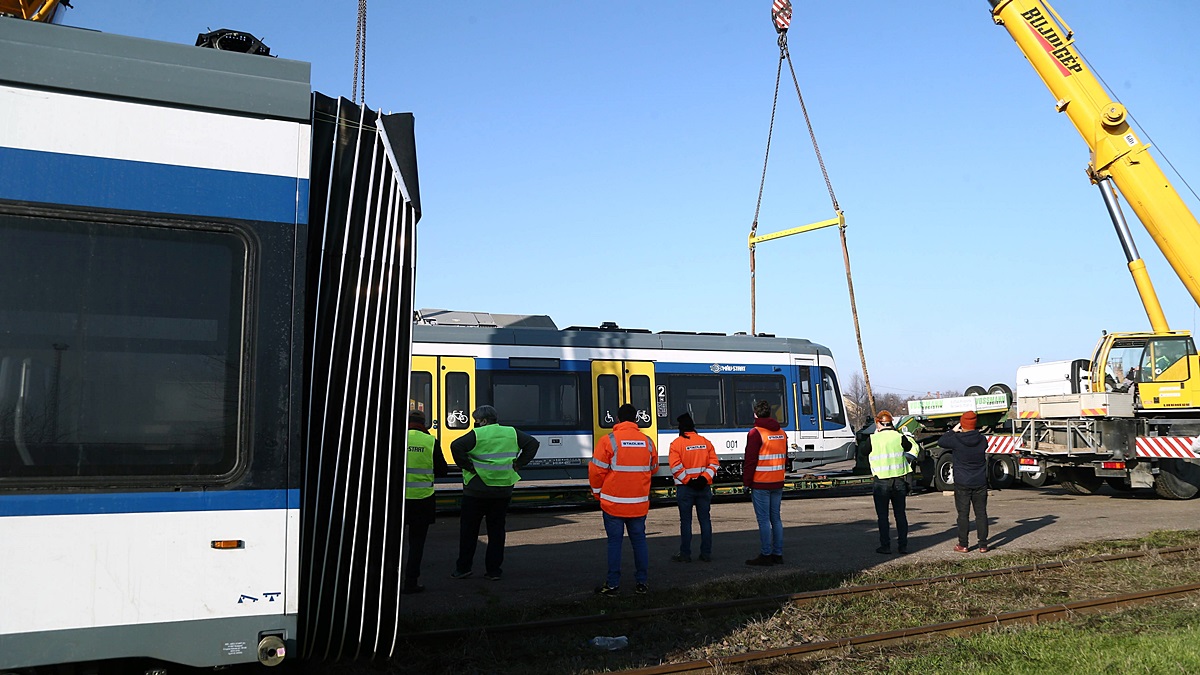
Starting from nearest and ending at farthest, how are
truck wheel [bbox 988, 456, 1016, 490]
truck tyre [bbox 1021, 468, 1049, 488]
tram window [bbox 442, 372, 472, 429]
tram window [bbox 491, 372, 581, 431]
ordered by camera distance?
tram window [bbox 442, 372, 472, 429]
tram window [bbox 491, 372, 581, 431]
truck tyre [bbox 1021, 468, 1049, 488]
truck wheel [bbox 988, 456, 1016, 490]

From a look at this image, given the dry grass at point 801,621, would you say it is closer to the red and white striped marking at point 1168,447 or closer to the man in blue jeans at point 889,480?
the man in blue jeans at point 889,480

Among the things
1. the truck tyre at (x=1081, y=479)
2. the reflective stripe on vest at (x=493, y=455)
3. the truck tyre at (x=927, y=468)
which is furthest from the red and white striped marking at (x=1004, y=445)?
the reflective stripe on vest at (x=493, y=455)

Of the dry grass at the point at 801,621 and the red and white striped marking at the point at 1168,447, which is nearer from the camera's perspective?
the dry grass at the point at 801,621

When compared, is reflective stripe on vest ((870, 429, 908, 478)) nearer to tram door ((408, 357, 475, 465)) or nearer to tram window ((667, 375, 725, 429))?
tram window ((667, 375, 725, 429))

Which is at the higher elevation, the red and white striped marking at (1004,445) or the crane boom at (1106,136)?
the crane boom at (1106,136)

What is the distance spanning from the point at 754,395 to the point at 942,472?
5098 millimetres

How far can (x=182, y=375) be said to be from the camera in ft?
13.4

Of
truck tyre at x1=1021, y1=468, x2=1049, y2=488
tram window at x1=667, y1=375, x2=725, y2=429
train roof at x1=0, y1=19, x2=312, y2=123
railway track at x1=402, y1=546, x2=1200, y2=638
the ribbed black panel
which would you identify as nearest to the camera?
train roof at x1=0, y1=19, x2=312, y2=123

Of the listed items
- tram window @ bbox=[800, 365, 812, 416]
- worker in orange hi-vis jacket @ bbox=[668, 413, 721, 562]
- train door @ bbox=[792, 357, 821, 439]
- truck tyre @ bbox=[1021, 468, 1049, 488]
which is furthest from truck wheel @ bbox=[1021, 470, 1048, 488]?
worker in orange hi-vis jacket @ bbox=[668, 413, 721, 562]

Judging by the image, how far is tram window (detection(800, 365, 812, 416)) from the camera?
21094mm

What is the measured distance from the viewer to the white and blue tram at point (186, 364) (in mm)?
3846

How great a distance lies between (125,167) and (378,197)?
110 cm

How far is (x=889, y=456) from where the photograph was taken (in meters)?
12.0

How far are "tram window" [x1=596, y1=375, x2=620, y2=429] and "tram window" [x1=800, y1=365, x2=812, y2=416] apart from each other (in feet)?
14.7
